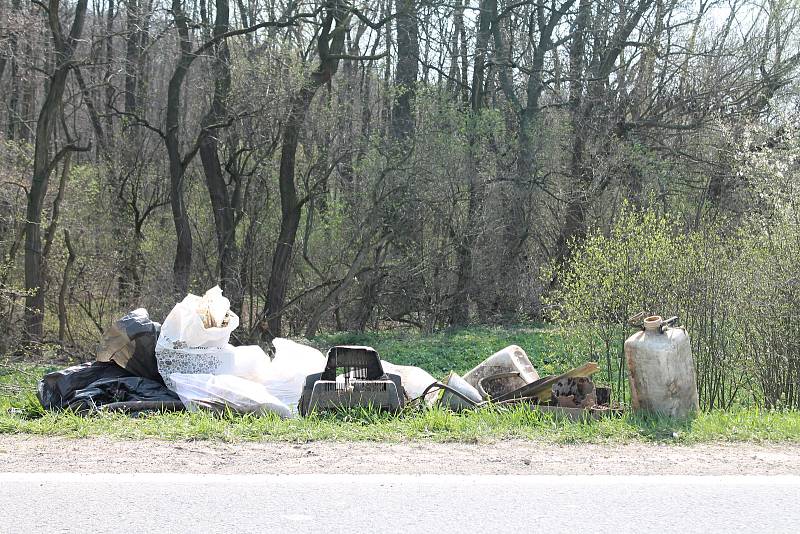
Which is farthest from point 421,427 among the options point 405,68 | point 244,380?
point 405,68

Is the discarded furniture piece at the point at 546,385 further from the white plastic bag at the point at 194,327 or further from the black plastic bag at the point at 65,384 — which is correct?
the black plastic bag at the point at 65,384

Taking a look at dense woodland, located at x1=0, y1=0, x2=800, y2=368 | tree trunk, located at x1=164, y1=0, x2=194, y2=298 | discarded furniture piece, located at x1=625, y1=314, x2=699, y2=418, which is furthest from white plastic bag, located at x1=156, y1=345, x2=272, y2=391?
tree trunk, located at x1=164, y1=0, x2=194, y2=298

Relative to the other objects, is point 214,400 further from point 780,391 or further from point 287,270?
point 287,270

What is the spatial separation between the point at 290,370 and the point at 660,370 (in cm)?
369

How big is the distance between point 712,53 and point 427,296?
357 inches

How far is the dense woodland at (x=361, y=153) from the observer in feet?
59.9

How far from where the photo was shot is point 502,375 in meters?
8.16

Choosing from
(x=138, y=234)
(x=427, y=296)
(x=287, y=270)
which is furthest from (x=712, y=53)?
(x=138, y=234)

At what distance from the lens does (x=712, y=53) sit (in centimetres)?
2053

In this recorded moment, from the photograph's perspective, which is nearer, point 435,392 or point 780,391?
point 435,392

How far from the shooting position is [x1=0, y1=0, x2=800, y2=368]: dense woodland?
59.9ft

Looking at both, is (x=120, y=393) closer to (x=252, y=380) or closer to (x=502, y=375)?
(x=252, y=380)

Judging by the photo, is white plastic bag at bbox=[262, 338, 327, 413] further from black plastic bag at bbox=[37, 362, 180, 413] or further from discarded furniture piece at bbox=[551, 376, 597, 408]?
discarded furniture piece at bbox=[551, 376, 597, 408]

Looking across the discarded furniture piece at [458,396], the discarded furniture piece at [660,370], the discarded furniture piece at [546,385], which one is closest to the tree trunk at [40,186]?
the discarded furniture piece at [458,396]
